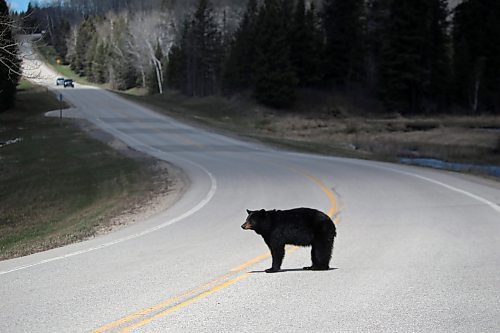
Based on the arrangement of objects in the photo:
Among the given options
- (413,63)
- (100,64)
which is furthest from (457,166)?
(100,64)

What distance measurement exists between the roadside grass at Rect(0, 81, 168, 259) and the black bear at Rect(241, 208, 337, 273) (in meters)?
5.73

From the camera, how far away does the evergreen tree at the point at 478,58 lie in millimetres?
Answer: 63487

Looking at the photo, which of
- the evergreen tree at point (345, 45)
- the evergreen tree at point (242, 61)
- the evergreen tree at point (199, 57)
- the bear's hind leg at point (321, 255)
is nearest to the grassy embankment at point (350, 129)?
the evergreen tree at point (242, 61)

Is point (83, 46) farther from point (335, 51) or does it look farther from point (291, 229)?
point (291, 229)

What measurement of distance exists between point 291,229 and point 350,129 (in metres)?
42.2

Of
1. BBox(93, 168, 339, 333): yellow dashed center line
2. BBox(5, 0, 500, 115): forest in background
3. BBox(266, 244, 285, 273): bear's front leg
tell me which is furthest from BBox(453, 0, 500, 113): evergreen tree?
BBox(93, 168, 339, 333): yellow dashed center line

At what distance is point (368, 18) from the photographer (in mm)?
81375

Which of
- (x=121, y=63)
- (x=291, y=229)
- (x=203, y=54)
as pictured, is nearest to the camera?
(x=291, y=229)

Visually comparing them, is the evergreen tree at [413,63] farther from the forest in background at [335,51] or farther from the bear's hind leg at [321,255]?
the bear's hind leg at [321,255]

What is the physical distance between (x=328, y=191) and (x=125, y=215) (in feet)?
18.2

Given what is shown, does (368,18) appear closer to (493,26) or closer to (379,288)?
(493,26)

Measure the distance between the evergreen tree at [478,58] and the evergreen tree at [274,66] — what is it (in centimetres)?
1942

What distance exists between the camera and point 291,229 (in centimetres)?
694

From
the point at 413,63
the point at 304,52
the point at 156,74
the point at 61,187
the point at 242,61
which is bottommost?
the point at 61,187
